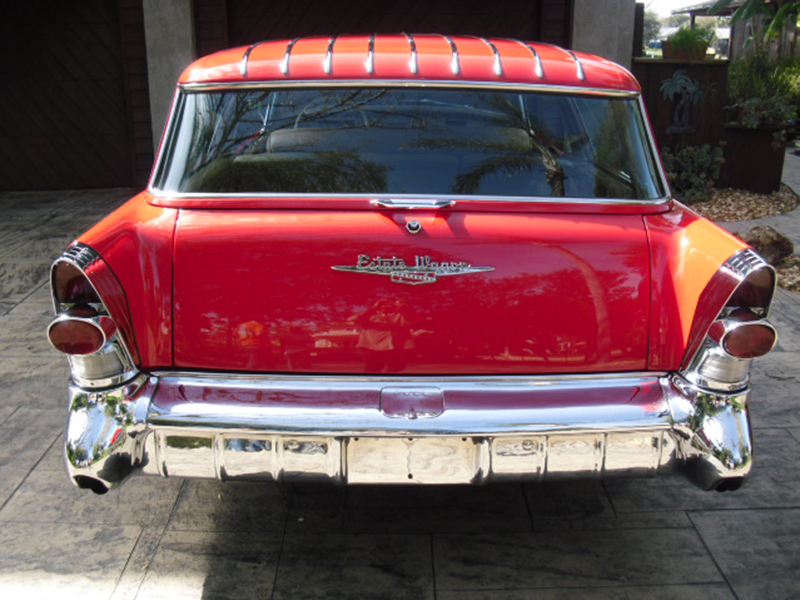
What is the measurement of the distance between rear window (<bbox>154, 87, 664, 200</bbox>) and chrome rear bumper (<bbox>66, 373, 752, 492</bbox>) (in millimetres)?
753

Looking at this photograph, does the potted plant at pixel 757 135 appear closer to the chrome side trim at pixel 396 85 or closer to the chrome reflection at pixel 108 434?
the chrome side trim at pixel 396 85

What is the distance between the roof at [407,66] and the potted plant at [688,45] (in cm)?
619

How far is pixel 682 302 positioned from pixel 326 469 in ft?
4.17

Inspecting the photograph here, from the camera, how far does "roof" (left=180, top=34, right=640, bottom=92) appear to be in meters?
3.10

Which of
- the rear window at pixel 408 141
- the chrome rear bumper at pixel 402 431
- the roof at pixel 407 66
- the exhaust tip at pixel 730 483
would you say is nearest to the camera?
the chrome rear bumper at pixel 402 431

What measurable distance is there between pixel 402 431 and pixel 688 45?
7727 millimetres

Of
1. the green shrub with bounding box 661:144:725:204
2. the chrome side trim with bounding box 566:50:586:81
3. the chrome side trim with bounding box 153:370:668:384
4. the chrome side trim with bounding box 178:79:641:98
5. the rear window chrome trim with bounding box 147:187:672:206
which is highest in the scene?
the chrome side trim with bounding box 566:50:586:81

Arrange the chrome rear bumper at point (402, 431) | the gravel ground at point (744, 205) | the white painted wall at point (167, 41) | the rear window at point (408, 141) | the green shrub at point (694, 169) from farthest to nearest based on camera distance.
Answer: the white painted wall at point (167, 41)
the green shrub at point (694, 169)
the gravel ground at point (744, 205)
the rear window at point (408, 141)
the chrome rear bumper at point (402, 431)

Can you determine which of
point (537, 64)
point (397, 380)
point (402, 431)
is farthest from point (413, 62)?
point (402, 431)

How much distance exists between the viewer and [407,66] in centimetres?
313

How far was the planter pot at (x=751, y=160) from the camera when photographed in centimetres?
902

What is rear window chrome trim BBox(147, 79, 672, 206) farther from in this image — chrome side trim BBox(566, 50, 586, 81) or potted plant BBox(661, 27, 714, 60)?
potted plant BBox(661, 27, 714, 60)

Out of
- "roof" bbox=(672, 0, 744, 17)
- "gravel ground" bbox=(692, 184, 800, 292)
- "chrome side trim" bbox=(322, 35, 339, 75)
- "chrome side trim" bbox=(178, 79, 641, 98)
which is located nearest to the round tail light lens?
"chrome side trim" bbox=(178, 79, 641, 98)

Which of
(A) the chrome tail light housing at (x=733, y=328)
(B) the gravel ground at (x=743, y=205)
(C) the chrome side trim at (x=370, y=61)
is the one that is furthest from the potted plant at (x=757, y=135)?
(A) the chrome tail light housing at (x=733, y=328)
